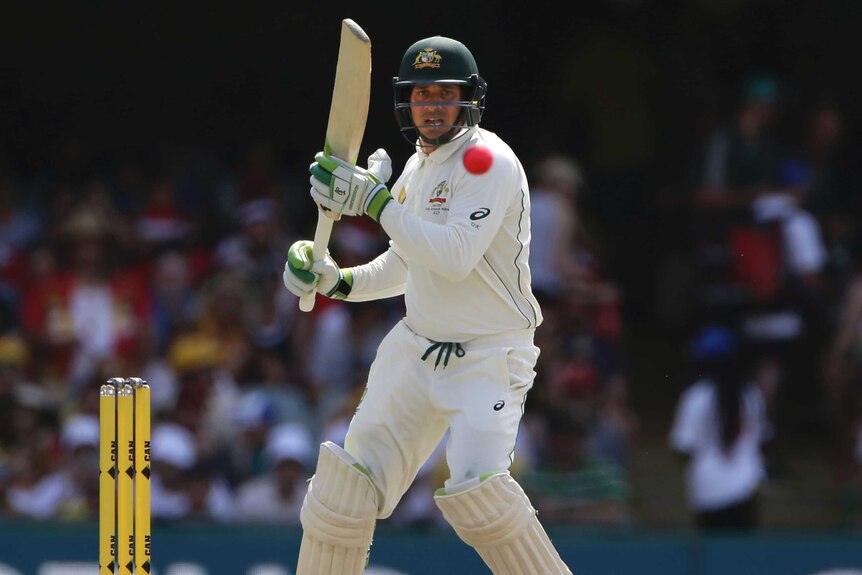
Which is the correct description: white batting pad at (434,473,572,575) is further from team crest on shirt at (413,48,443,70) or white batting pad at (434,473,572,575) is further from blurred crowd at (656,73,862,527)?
blurred crowd at (656,73,862,527)

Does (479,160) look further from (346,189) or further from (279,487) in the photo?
(279,487)

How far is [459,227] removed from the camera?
451 cm

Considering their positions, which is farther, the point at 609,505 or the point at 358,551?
the point at 609,505

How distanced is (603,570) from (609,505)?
105 centimetres

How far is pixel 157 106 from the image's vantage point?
33.7 feet

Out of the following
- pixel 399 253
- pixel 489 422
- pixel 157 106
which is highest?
pixel 157 106

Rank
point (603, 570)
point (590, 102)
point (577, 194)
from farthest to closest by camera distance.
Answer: point (590, 102)
point (577, 194)
point (603, 570)

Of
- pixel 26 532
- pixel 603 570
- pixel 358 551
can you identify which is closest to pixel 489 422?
pixel 358 551

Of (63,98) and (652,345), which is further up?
(63,98)

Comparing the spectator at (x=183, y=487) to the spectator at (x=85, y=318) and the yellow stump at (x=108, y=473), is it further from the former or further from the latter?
the yellow stump at (x=108, y=473)

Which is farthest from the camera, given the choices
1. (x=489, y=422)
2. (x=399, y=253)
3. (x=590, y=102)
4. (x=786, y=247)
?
(x=590, y=102)

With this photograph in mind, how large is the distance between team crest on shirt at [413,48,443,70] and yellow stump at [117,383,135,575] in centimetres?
126

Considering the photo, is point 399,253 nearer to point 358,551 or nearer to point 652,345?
point 358,551

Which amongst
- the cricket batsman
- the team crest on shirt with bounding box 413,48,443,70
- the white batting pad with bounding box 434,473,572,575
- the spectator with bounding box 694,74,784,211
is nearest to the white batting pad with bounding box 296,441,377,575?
the cricket batsman
